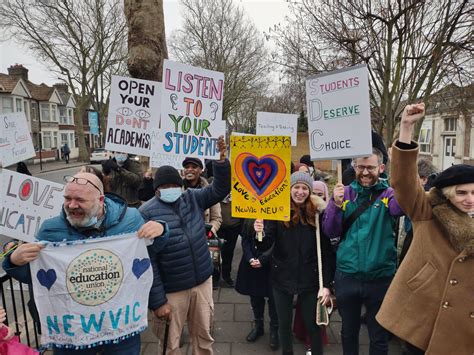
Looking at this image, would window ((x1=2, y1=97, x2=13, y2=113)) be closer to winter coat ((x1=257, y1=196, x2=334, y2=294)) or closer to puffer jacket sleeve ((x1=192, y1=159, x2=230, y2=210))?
puffer jacket sleeve ((x1=192, y1=159, x2=230, y2=210))

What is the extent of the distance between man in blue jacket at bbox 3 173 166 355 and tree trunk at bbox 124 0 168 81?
9.21ft

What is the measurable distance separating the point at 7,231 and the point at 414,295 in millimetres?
3251

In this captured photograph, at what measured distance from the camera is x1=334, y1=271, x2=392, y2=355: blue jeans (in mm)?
2836

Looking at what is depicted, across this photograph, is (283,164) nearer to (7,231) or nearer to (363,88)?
(363,88)

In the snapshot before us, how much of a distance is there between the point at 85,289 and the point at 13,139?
Answer: 7.86ft

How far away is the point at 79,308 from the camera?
2.31 m

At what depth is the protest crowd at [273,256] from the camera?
2.23 m

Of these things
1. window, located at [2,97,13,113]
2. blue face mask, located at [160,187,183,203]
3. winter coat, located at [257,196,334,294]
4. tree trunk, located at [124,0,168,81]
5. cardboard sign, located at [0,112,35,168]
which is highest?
window, located at [2,97,13,113]

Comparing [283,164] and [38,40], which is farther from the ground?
[38,40]

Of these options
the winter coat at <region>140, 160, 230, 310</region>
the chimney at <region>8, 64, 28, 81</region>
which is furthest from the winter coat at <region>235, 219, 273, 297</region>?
the chimney at <region>8, 64, 28, 81</region>

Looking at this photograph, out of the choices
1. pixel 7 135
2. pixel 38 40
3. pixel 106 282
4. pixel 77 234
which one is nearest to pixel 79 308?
pixel 106 282

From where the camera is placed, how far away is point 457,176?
218 centimetres

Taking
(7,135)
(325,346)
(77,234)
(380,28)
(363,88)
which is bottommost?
(325,346)

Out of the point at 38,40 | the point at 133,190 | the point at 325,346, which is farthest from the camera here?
the point at 38,40
